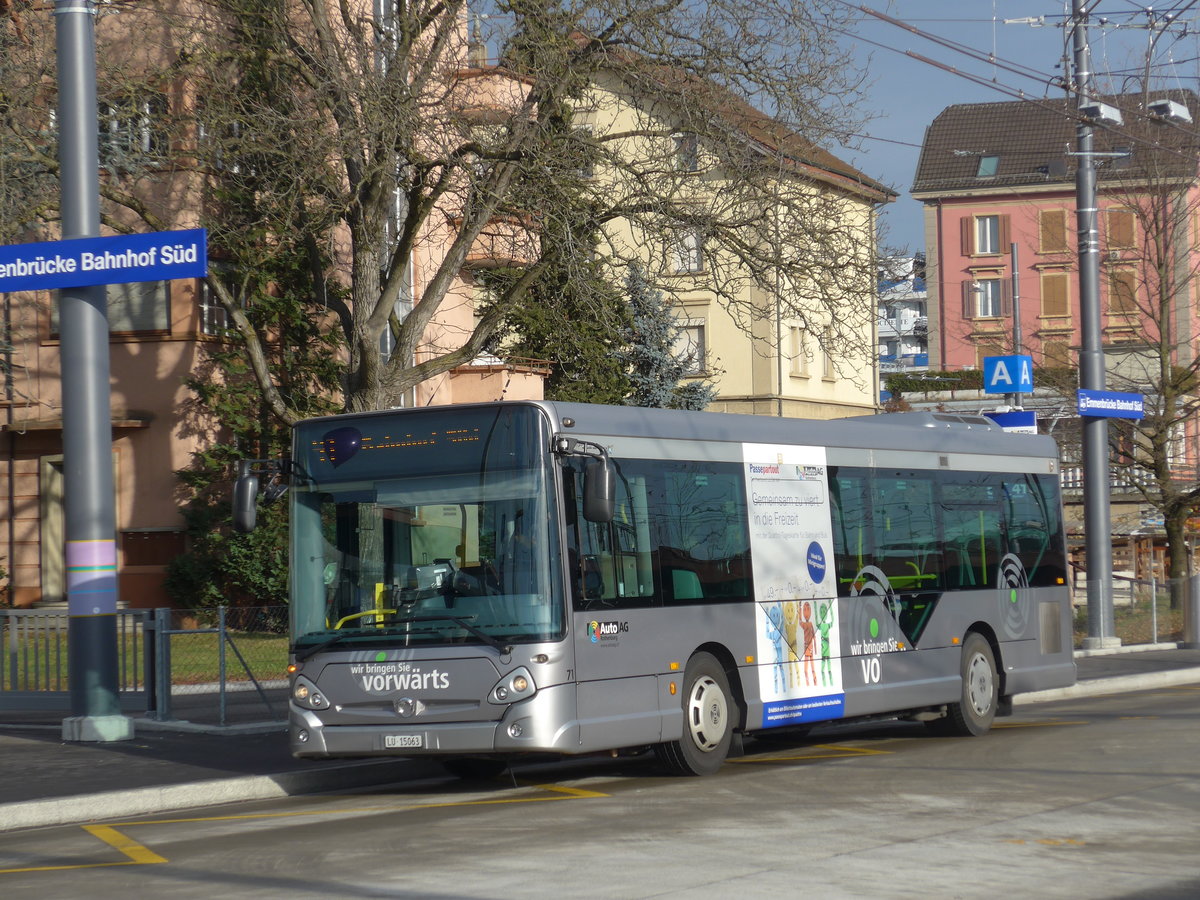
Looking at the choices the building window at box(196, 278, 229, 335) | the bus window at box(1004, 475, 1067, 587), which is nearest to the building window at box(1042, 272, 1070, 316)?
the building window at box(196, 278, 229, 335)

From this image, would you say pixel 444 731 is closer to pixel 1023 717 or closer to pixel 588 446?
pixel 588 446

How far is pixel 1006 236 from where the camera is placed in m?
74.6

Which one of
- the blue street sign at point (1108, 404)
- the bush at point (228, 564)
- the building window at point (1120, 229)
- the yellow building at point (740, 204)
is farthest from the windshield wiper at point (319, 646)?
the building window at point (1120, 229)

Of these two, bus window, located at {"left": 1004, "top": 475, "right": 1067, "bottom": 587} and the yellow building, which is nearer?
bus window, located at {"left": 1004, "top": 475, "right": 1067, "bottom": 587}

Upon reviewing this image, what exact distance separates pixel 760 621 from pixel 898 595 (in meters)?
2.34

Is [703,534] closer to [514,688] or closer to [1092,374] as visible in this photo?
[514,688]

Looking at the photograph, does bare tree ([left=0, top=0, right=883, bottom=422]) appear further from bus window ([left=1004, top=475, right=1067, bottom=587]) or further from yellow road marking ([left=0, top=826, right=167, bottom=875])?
yellow road marking ([left=0, top=826, right=167, bottom=875])

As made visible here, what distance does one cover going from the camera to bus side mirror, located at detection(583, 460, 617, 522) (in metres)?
11.4

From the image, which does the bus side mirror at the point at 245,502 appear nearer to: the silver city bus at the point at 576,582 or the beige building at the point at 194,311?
the silver city bus at the point at 576,582

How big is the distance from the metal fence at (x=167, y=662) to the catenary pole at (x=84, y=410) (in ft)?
2.14

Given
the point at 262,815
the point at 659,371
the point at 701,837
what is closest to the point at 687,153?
the point at 262,815

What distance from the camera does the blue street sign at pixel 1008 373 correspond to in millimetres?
23906

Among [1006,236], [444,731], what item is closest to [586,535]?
[444,731]

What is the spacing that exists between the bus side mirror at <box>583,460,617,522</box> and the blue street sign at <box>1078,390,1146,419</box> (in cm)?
1532
